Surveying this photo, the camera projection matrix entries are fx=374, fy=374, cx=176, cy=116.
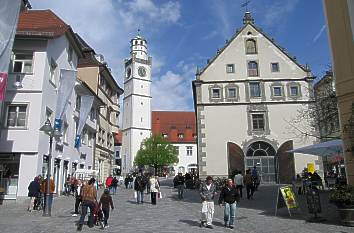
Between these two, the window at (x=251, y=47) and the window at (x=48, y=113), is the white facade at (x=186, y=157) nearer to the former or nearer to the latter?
the window at (x=251, y=47)

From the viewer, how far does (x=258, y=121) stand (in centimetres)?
3866

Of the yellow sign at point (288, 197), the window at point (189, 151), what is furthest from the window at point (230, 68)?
the window at point (189, 151)

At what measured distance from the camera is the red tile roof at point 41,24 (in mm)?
22875

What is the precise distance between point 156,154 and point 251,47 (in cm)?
4293

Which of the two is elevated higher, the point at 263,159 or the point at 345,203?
the point at 263,159

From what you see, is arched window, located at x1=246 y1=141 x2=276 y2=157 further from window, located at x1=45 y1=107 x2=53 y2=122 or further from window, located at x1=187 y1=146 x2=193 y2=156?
window, located at x1=187 y1=146 x2=193 y2=156

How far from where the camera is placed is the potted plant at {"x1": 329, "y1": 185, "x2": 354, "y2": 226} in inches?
463

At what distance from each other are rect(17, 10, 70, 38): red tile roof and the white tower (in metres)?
60.7

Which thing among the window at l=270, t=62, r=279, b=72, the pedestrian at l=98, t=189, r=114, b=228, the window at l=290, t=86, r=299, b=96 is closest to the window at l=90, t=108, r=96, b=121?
the window at l=270, t=62, r=279, b=72

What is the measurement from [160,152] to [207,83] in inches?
1630

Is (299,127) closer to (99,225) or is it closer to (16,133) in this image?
(16,133)

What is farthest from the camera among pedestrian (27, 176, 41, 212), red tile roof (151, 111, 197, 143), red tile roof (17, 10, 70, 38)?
red tile roof (151, 111, 197, 143)

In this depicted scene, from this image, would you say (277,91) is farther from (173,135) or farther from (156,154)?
(173,135)

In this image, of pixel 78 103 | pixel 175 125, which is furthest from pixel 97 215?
pixel 175 125
